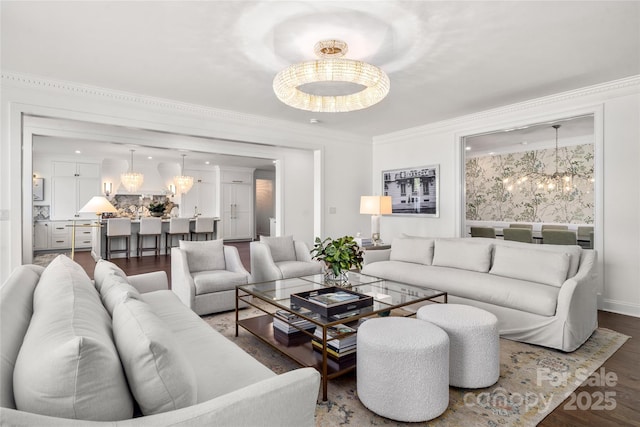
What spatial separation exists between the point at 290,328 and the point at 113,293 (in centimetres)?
135

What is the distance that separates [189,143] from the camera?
5566 millimetres

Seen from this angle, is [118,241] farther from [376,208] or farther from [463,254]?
[463,254]

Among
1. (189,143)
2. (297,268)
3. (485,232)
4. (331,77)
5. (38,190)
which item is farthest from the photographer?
(38,190)

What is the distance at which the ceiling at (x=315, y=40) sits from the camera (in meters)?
2.30

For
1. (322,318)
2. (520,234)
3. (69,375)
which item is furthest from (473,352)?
(520,234)

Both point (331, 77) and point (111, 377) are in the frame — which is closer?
point (111, 377)

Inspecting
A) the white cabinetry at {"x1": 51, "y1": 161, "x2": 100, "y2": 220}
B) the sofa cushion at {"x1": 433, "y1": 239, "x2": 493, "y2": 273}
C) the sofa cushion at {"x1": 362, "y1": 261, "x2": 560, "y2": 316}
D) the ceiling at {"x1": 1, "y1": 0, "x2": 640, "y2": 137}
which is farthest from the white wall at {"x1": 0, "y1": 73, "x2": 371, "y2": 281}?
the white cabinetry at {"x1": 51, "y1": 161, "x2": 100, "y2": 220}

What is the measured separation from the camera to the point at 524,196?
7.46 meters

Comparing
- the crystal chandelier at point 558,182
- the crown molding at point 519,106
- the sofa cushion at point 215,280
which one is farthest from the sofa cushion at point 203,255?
the crystal chandelier at point 558,182

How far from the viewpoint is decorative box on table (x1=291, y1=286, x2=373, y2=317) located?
231cm

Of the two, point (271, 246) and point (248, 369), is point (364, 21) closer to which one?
point (248, 369)

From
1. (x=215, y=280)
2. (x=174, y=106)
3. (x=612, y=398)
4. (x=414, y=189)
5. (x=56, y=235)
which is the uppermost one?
(x=174, y=106)

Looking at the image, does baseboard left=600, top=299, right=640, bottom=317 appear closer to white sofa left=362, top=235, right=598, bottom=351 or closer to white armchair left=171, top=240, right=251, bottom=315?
white sofa left=362, top=235, right=598, bottom=351

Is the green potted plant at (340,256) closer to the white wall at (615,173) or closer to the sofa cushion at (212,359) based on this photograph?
the sofa cushion at (212,359)
